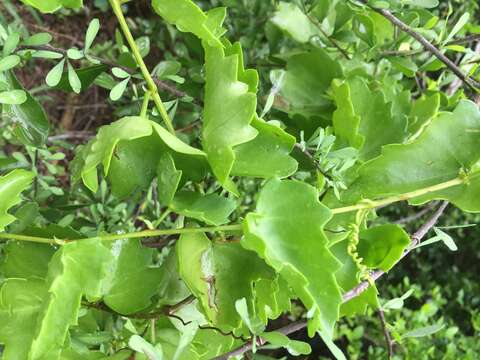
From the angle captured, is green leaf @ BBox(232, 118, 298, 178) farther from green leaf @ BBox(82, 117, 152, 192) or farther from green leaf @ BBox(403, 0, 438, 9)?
green leaf @ BBox(403, 0, 438, 9)

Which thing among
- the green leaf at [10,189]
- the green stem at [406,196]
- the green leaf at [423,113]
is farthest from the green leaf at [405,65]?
the green leaf at [10,189]

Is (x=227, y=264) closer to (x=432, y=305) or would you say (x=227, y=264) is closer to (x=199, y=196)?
(x=199, y=196)

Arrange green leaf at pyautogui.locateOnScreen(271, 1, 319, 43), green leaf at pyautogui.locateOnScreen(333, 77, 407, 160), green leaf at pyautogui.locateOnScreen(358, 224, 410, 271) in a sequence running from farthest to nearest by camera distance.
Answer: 1. green leaf at pyautogui.locateOnScreen(271, 1, 319, 43)
2. green leaf at pyautogui.locateOnScreen(333, 77, 407, 160)
3. green leaf at pyautogui.locateOnScreen(358, 224, 410, 271)

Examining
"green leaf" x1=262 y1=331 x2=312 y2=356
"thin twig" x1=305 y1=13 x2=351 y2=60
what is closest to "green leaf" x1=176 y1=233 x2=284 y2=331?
"green leaf" x1=262 y1=331 x2=312 y2=356

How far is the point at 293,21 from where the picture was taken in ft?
2.81

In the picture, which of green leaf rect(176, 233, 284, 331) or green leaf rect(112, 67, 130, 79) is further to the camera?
green leaf rect(112, 67, 130, 79)

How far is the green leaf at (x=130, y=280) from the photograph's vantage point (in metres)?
0.52

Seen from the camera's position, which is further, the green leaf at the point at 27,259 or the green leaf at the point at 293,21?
the green leaf at the point at 293,21

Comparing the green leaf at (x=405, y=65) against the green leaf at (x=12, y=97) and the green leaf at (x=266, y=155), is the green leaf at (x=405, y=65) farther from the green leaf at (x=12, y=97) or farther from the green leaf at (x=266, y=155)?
the green leaf at (x=12, y=97)

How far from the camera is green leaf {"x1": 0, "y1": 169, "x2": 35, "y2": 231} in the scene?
47 centimetres

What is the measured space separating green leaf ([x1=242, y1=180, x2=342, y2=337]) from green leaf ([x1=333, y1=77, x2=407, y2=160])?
18 cm

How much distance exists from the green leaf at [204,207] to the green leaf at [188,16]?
12 cm

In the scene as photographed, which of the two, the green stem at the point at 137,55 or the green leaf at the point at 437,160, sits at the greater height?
the green stem at the point at 137,55

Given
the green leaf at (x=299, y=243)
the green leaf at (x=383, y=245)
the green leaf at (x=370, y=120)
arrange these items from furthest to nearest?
the green leaf at (x=370, y=120) < the green leaf at (x=383, y=245) < the green leaf at (x=299, y=243)
